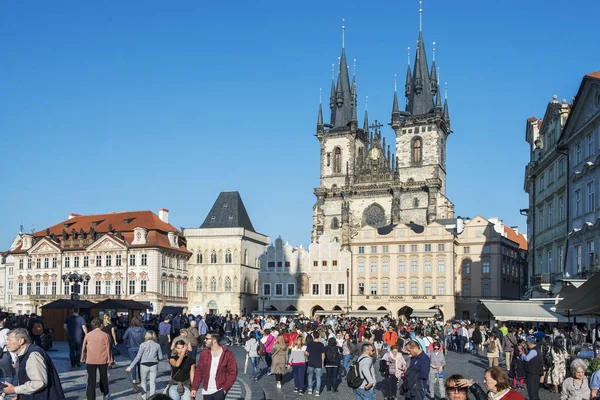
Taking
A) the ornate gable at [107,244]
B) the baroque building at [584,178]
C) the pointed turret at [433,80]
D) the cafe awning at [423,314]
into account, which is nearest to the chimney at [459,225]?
the cafe awning at [423,314]

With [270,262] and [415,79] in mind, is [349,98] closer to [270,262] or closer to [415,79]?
[415,79]

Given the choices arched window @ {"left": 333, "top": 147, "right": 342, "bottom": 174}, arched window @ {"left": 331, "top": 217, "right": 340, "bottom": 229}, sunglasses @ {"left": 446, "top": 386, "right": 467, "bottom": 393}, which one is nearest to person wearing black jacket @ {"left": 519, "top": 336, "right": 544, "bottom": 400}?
sunglasses @ {"left": 446, "top": 386, "right": 467, "bottom": 393}

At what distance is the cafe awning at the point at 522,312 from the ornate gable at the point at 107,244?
5236 centimetres

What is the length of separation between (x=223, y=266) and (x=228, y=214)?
22.3 ft

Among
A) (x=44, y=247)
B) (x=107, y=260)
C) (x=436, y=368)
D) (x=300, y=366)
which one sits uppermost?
(x=44, y=247)

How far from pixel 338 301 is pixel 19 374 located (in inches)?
2766

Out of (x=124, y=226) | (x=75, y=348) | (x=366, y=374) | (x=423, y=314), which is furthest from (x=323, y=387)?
(x=124, y=226)

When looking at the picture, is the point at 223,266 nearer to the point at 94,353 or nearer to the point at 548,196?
the point at 548,196

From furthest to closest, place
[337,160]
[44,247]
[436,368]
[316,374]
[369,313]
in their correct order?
[337,160] < [44,247] < [369,313] < [316,374] < [436,368]

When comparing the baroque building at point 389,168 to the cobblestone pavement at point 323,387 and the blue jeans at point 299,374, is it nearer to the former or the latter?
the cobblestone pavement at point 323,387

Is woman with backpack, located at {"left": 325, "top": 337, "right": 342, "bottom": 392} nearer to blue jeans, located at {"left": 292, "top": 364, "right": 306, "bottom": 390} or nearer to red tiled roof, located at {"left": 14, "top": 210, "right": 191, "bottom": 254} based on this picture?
blue jeans, located at {"left": 292, "top": 364, "right": 306, "bottom": 390}

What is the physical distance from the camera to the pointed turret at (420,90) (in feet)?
299

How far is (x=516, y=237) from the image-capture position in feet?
319

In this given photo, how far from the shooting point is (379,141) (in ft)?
309
